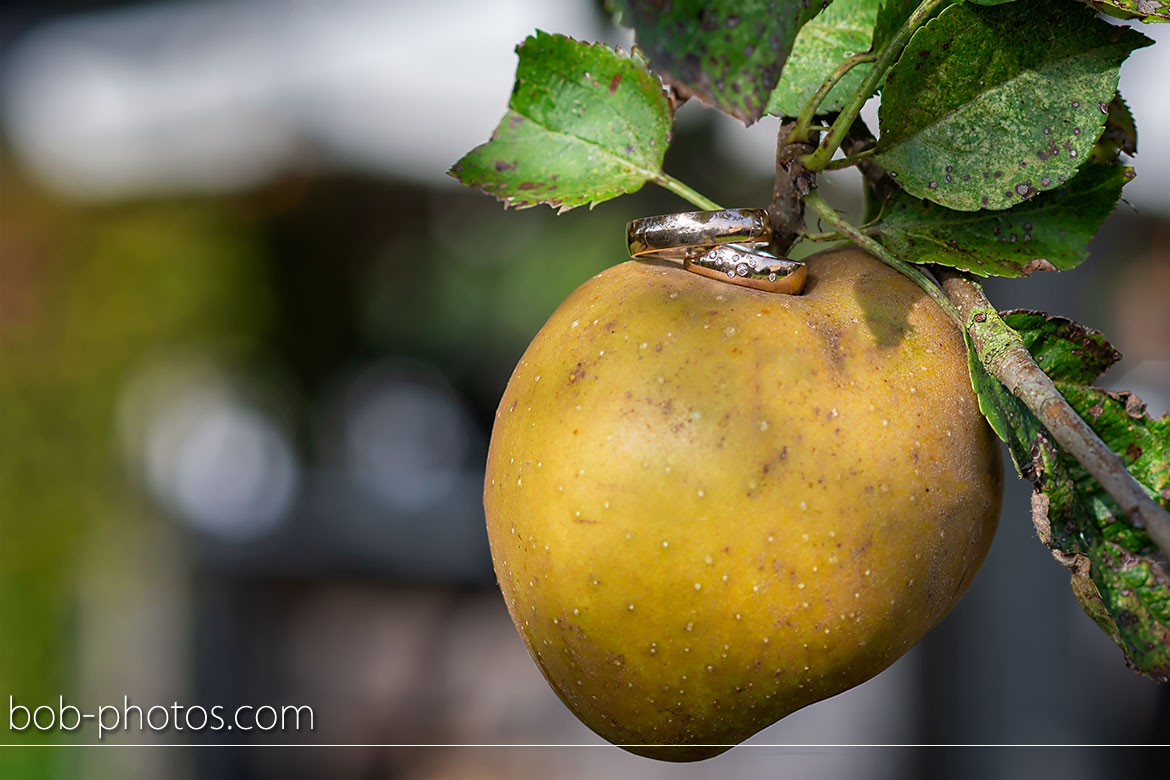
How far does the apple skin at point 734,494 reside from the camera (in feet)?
1.08

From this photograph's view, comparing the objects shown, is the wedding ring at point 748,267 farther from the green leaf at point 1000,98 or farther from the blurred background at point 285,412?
the blurred background at point 285,412

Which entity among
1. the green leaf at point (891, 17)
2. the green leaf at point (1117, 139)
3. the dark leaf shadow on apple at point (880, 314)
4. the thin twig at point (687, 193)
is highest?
the green leaf at point (891, 17)

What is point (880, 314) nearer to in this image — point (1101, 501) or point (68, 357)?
point (1101, 501)

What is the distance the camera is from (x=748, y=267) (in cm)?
37

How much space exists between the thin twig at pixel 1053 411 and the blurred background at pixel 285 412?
1697mm

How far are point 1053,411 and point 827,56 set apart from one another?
0.59 ft

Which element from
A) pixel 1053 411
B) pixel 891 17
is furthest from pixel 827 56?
pixel 1053 411

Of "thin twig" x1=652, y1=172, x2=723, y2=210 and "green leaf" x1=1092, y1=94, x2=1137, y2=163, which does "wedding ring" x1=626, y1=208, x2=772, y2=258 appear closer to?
"thin twig" x1=652, y1=172, x2=723, y2=210

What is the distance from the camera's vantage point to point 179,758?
2.43 meters

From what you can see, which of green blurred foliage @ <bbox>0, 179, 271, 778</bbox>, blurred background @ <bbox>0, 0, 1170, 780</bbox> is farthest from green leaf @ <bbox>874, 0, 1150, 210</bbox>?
green blurred foliage @ <bbox>0, 179, 271, 778</bbox>

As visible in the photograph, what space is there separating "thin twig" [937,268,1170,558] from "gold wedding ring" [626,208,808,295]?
0.07m

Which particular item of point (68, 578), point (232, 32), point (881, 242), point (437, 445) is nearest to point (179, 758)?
point (68, 578)

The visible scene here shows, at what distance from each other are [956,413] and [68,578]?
3.06 metres

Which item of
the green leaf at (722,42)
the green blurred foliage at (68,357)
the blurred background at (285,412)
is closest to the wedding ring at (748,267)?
the green leaf at (722,42)
